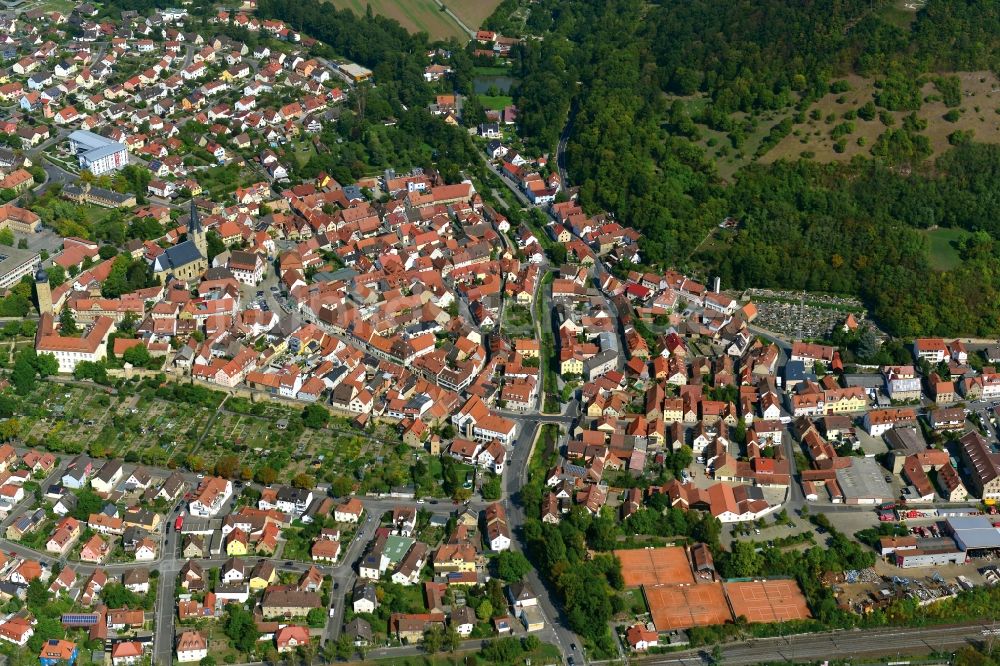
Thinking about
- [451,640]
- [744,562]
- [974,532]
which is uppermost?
[974,532]

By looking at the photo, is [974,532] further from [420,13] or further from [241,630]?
[420,13]

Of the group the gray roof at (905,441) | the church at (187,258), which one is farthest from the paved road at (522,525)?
the church at (187,258)

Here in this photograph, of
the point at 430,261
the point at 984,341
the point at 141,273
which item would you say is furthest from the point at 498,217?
the point at 984,341

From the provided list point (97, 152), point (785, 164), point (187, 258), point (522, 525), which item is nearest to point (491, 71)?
point (785, 164)

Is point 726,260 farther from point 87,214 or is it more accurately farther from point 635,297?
point 87,214

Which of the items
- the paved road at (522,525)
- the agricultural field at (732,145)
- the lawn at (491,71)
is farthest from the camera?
the lawn at (491,71)

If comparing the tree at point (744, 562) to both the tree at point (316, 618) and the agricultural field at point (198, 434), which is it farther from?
the tree at point (316, 618)
